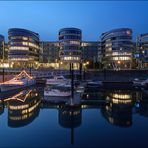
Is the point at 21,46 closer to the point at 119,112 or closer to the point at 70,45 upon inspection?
the point at 70,45

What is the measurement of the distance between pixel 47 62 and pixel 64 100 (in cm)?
12915

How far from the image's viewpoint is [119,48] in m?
138

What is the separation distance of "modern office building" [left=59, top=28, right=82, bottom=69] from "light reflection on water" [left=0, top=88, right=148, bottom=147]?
91.8 m

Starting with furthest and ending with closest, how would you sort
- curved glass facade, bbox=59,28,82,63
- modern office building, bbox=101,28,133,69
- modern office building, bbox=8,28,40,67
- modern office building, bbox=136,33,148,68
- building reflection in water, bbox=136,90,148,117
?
modern office building, bbox=8,28,40,67, modern office building, bbox=136,33,148,68, curved glass facade, bbox=59,28,82,63, modern office building, bbox=101,28,133,69, building reflection in water, bbox=136,90,148,117

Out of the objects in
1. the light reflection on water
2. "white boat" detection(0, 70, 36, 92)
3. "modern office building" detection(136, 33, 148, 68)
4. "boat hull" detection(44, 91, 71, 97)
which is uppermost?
"modern office building" detection(136, 33, 148, 68)

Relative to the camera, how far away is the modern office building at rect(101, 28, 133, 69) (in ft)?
→ 449

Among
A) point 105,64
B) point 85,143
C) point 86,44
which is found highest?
point 86,44

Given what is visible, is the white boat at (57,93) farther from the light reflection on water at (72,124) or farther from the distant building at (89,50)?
the distant building at (89,50)

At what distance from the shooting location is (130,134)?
29250 millimetres

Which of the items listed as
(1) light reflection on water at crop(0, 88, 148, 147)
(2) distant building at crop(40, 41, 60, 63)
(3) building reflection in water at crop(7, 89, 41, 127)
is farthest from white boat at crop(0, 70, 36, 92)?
(2) distant building at crop(40, 41, 60, 63)

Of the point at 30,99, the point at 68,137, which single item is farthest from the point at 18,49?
the point at 68,137

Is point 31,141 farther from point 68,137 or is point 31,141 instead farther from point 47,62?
point 47,62

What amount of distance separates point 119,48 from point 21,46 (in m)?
52.3

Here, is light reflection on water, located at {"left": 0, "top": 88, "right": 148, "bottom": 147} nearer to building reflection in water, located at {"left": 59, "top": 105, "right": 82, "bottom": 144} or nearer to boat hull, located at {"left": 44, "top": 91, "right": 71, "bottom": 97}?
building reflection in water, located at {"left": 59, "top": 105, "right": 82, "bottom": 144}
